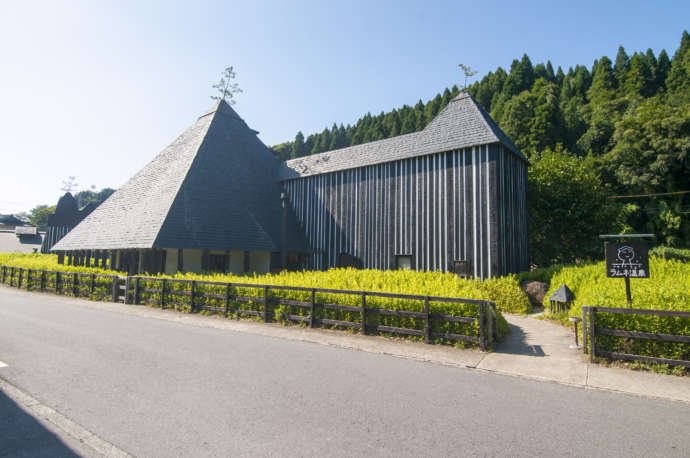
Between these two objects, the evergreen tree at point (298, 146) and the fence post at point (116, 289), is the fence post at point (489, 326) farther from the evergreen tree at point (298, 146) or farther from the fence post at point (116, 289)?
the evergreen tree at point (298, 146)

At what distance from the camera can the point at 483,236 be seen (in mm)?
17562

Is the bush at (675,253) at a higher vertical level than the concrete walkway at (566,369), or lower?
higher

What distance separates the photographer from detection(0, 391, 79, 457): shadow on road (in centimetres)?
369

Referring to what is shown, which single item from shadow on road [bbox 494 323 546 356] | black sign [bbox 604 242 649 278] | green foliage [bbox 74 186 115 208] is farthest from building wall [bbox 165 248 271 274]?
green foliage [bbox 74 186 115 208]

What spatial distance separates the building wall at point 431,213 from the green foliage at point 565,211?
16.3 feet

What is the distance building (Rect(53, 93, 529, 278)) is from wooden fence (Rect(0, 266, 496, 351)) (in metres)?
3.19

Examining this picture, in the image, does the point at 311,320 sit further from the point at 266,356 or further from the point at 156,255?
the point at 156,255

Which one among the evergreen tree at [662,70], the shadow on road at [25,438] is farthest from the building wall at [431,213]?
the evergreen tree at [662,70]

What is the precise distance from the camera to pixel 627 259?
765 cm

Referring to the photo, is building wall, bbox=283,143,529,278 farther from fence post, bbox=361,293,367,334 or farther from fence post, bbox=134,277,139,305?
fence post, bbox=134,277,139,305

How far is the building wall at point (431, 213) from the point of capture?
1775 centimetres

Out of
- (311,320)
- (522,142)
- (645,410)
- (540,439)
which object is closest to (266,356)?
(311,320)

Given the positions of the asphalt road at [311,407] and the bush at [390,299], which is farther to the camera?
the bush at [390,299]

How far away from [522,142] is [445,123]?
95.7ft
